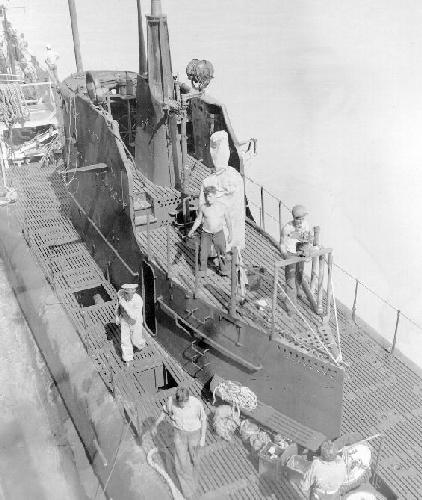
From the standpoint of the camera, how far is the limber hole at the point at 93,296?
12.3m

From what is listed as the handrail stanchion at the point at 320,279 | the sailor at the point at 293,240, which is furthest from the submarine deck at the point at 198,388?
the sailor at the point at 293,240

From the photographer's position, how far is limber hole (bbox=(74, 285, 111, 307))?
40.4ft

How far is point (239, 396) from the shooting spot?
8734mm

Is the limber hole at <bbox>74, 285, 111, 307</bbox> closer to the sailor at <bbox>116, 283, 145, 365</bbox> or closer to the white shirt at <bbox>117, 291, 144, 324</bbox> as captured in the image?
the sailor at <bbox>116, 283, 145, 365</bbox>

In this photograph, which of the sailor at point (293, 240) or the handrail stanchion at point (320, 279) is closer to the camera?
the handrail stanchion at point (320, 279)

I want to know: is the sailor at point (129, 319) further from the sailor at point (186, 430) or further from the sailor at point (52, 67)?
the sailor at point (52, 67)

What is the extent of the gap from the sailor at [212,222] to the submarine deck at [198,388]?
6.68 ft

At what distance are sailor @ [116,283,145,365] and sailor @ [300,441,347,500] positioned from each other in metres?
3.75

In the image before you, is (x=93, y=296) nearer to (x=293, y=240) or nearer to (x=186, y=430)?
(x=293, y=240)

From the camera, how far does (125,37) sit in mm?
45125

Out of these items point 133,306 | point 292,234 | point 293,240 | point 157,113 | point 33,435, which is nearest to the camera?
point 292,234

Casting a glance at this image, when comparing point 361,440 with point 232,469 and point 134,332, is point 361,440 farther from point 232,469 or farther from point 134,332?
point 134,332

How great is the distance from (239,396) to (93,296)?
524cm

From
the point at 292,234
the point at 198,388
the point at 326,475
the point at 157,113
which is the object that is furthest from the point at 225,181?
the point at 326,475
